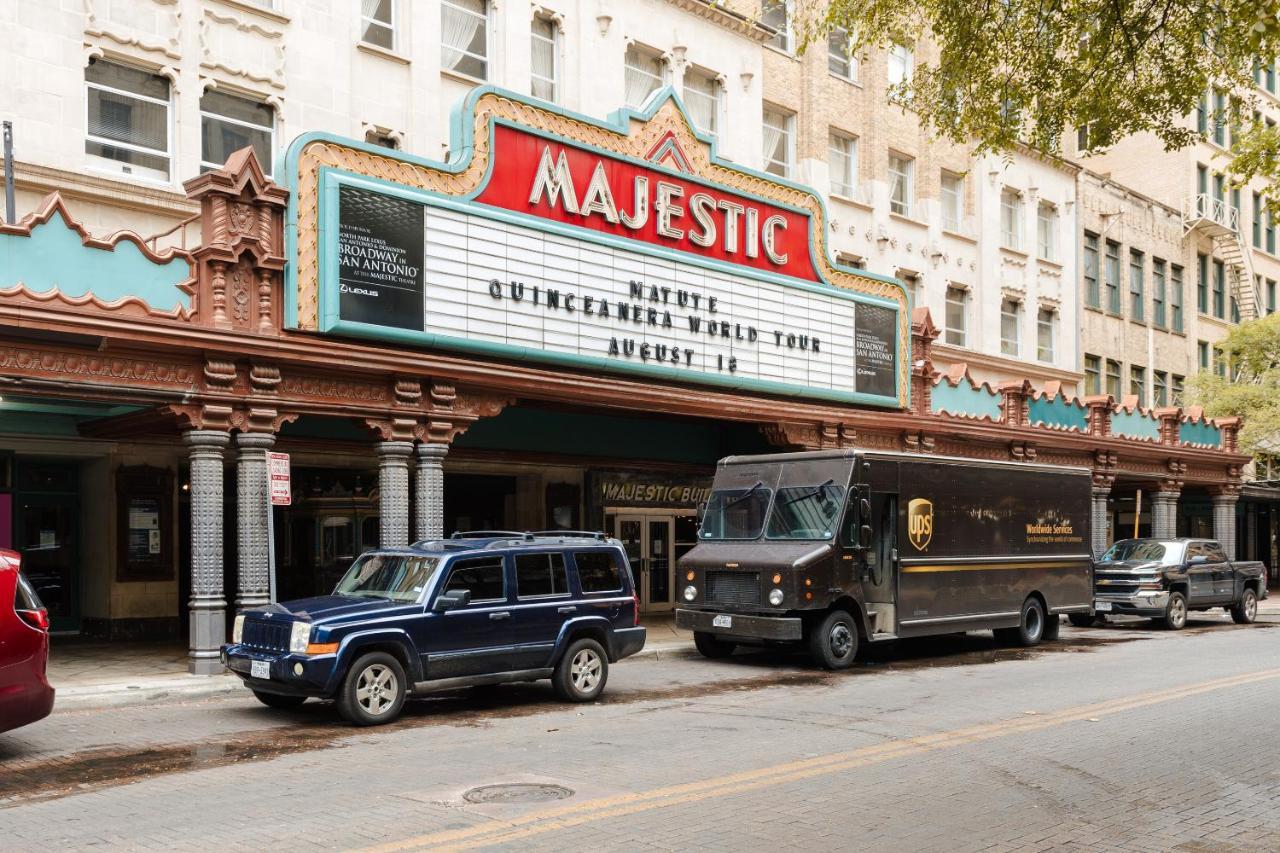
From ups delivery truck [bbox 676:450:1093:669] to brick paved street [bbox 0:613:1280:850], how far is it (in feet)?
5.47

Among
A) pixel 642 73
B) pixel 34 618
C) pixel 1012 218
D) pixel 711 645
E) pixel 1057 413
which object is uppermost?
pixel 642 73

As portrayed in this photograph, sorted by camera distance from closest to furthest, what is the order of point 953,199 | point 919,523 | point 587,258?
1. point 919,523
2. point 587,258
3. point 953,199

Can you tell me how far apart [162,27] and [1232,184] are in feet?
50.2

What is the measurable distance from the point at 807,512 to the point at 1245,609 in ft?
47.7

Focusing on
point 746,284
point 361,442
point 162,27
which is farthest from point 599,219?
point 162,27

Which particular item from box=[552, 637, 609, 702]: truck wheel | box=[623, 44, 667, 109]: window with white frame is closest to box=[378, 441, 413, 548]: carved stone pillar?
box=[552, 637, 609, 702]: truck wheel

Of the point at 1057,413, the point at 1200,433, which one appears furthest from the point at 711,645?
the point at 1200,433

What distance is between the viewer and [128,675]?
1545 centimetres

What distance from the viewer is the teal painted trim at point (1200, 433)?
3591 centimetres

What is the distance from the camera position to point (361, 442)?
842 inches

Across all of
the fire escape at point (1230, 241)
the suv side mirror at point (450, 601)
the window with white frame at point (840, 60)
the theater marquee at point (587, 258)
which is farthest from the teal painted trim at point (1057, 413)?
the suv side mirror at point (450, 601)

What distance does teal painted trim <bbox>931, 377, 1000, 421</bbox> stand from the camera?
27312 millimetres

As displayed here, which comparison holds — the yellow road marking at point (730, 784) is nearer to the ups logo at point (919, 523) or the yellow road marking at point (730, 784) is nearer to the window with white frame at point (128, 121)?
the ups logo at point (919, 523)

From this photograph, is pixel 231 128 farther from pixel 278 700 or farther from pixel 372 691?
pixel 372 691
